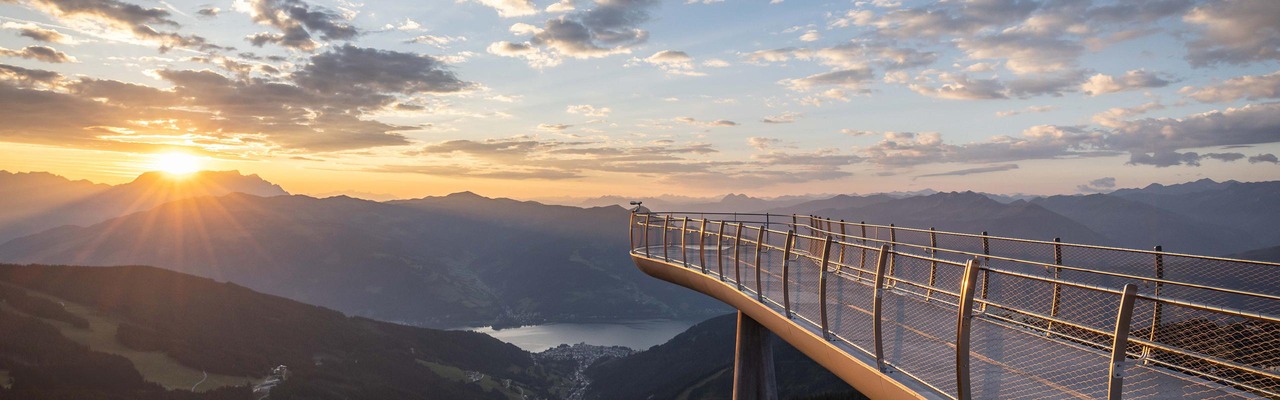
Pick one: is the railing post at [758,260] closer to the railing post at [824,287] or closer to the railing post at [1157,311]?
the railing post at [824,287]

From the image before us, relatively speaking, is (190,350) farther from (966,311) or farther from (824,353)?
(966,311)

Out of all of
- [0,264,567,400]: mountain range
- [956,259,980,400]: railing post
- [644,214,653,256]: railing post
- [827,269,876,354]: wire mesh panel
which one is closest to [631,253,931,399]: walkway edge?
[827,269,876,354]: wire mesh panel

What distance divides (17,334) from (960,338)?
184052 mm

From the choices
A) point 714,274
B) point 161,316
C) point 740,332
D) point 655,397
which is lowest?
point 655,397

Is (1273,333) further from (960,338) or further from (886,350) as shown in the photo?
(886,350)

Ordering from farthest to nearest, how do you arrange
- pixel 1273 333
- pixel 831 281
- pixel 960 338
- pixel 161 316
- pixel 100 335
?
pixel 161 316
pixel 100 335
pixel 831 281
pixel 960 338
pixel 1273 333

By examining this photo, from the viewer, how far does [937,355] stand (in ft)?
29.8

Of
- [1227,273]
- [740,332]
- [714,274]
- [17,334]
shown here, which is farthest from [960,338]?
[17,334]

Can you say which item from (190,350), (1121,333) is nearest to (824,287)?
(1121,333)

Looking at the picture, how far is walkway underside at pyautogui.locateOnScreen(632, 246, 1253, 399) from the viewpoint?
771cm

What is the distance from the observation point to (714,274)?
18.5 metres

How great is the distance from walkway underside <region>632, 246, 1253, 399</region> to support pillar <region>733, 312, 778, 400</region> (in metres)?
4.92

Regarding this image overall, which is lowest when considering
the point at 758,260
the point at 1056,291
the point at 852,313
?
the point at 852,313

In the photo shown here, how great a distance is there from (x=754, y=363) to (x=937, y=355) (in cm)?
1097
